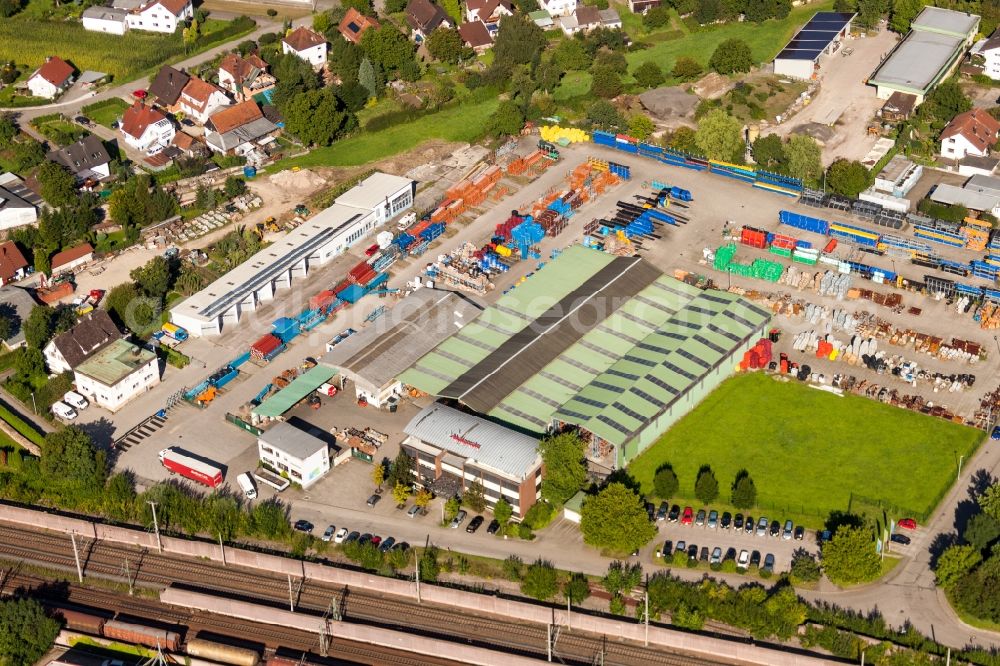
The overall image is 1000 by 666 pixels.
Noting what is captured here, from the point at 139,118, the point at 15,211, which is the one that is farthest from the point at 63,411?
the point at 139,118

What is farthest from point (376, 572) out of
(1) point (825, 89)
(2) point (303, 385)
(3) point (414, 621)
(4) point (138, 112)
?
(1) point (825, 89)

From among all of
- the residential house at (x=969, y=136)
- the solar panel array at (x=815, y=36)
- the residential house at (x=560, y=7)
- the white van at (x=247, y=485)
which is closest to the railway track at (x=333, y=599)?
the white van at (x=247, y=485)

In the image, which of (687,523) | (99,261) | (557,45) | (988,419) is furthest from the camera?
(557,45)

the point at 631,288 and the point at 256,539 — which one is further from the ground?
the point at 631,288

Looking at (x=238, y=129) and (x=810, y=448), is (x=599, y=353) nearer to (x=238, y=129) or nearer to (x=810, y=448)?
(x=810, y=448)

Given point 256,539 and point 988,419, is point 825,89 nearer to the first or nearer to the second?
point 988,419

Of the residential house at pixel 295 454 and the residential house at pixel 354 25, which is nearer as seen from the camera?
the residential house at pixel 295 454

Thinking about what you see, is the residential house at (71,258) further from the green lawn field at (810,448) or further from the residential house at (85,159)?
the green lawn field at (810,448)

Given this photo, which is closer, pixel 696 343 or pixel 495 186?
pixel 696 343
